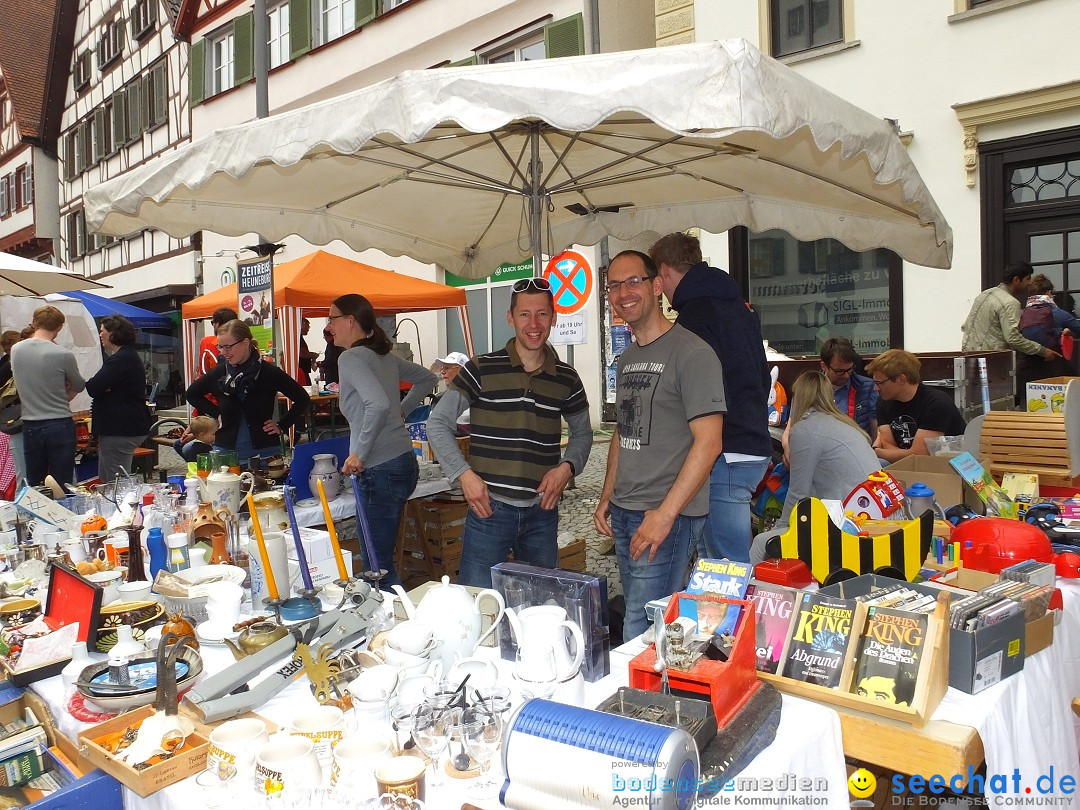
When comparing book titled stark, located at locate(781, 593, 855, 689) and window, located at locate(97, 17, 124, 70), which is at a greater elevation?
window, located at locate(97, 17, 124, 70)

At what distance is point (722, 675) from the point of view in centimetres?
159

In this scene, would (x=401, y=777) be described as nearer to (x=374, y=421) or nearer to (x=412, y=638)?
(x=412, y=638)

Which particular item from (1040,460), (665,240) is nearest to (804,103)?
(665,240)

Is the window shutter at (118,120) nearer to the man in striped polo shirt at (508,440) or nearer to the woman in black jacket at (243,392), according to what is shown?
the woman in black jacket at (243,392)

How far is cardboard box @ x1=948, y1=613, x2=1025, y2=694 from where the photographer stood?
178cm

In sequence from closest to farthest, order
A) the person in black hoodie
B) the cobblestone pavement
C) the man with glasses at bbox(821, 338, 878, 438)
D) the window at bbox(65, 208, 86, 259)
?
the person in black hoodie
the cobblestone pavement
the man with glasses at bbox(821, 338, 878, 438)
the window at bbox(65, 208, 86, 259)

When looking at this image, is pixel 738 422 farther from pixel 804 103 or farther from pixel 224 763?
pixel 224 763

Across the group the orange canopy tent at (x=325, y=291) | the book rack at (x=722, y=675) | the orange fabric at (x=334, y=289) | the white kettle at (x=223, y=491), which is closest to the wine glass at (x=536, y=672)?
the book rack at (x=722, y=675)

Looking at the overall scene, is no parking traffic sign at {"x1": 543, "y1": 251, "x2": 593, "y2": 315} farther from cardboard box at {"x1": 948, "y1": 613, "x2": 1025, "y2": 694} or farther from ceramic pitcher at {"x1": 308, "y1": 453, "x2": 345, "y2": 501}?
A: cardboard box at {"x1": 948, "y1": 613, "x2": 1025, "y2": 694}

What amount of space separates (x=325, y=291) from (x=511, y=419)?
16.5 feet

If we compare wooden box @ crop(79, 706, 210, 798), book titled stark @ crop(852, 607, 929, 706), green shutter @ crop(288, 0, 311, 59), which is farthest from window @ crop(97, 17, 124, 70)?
book titled stark @ crop(852, 607, 929, 706)

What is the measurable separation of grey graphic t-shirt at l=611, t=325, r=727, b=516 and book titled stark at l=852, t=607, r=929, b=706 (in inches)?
41.3

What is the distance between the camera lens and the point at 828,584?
2.18 metres

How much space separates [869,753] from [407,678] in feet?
3.24
